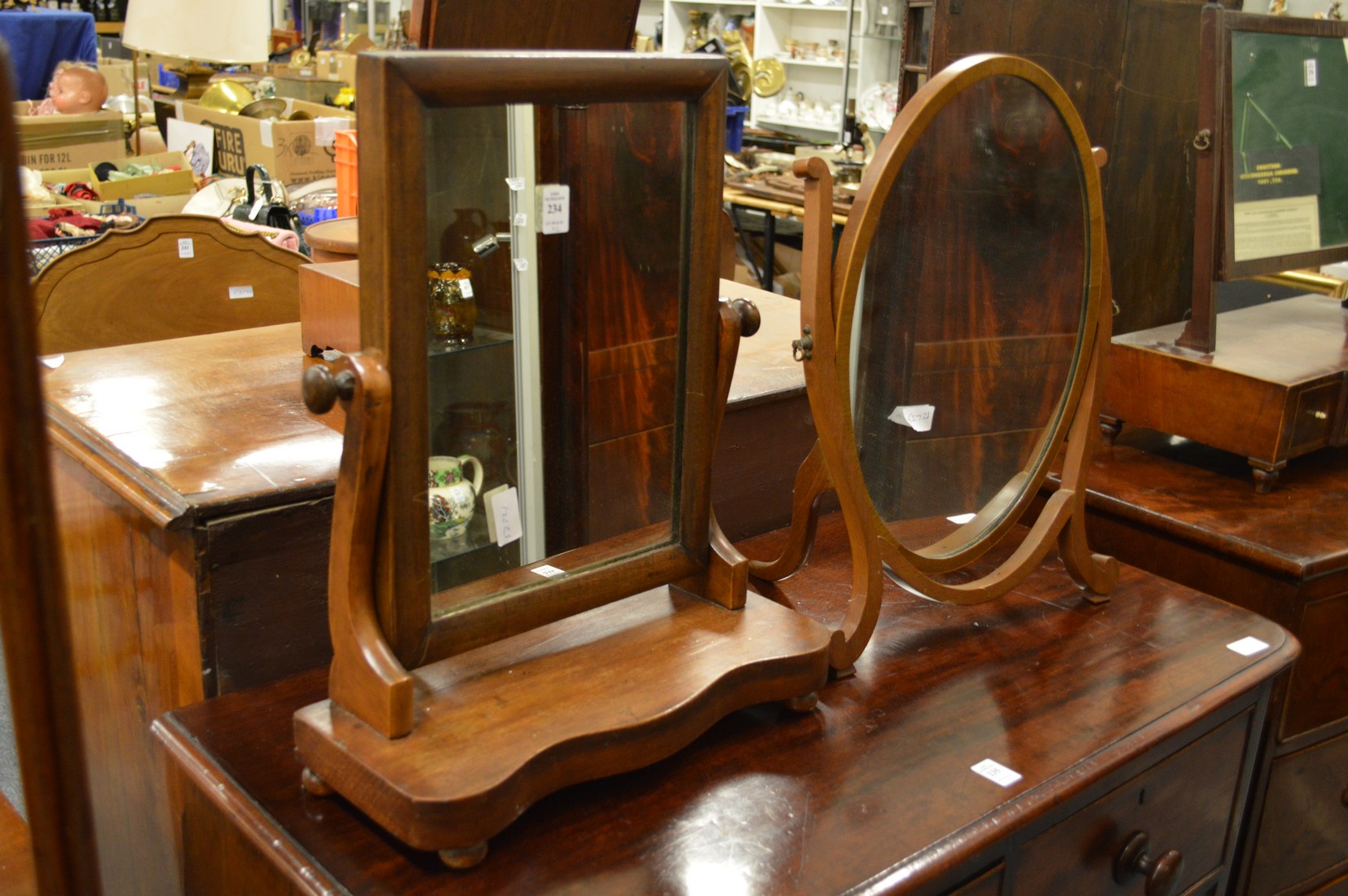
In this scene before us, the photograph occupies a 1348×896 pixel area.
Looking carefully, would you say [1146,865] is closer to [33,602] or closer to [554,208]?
[554,208]

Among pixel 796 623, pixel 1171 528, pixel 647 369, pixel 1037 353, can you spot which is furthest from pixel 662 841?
pixel 1171 528

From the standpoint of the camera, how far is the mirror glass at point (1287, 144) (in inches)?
57.4

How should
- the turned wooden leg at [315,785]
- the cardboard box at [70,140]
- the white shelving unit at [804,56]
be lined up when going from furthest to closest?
the white shelving unit at [804,56] < the cardboard box at [70,140] < the turned wooden leg at [315,785]

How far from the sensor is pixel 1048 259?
1.11 metres

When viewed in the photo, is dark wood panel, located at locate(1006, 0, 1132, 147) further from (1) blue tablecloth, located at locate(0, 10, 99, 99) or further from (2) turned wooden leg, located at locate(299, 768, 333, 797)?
(1) blue tablecloth, located at locate(0, 10, 99, 99)

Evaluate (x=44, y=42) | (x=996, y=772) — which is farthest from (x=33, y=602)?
(x=44, y=42)

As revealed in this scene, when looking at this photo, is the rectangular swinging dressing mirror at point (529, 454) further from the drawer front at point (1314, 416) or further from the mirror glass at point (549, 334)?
the drawer front at point (1314, 416)

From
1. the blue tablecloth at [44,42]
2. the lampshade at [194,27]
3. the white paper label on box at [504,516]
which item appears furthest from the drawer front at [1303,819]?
the blue tablecloth at [44,42]

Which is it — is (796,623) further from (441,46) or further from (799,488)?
(441,46)

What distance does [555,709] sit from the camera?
0.82m

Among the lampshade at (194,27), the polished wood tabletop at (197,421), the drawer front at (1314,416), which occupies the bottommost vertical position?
the drawer front at (1314,416)

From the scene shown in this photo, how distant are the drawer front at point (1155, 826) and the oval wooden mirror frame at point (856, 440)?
0.63 feet

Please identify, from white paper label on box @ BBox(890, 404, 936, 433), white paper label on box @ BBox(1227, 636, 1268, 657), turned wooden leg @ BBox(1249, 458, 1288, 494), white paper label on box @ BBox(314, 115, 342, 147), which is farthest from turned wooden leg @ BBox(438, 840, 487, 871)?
white paper label on box @ BBox(314, 115, 342, 147)

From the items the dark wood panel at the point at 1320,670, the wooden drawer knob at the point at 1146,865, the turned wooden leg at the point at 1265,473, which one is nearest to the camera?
the wooden drawer knob at the point at 1146,865
